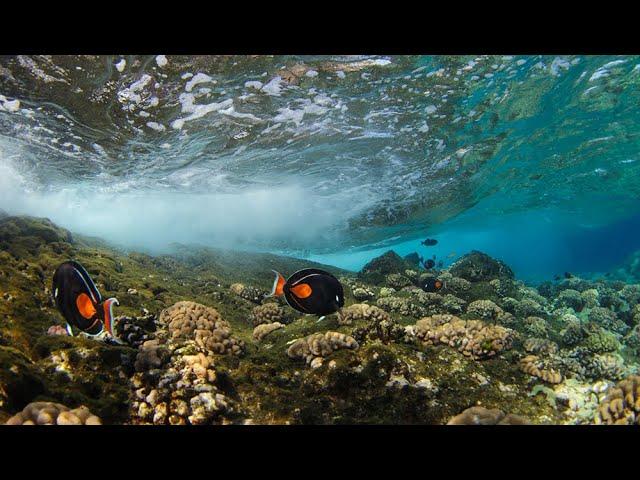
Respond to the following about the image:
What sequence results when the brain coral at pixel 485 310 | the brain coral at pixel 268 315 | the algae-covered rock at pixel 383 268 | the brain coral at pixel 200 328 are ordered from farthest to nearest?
the algae-covered rock at pixel 383 268 → the brain coral at pixel 485 310 → the brain coral at pixel 268 315 → the brain coral at pixel 200 328

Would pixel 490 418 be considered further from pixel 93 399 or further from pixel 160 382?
pixel 93 399

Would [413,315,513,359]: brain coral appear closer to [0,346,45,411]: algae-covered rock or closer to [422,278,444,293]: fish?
[422,278,444,293]: fish

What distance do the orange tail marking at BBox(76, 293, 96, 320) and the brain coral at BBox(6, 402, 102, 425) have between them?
1.64 metres

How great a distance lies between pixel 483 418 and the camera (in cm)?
425

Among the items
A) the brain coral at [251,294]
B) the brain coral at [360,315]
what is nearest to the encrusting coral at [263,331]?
the brain coral at [360,315]

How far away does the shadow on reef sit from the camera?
4.28 m

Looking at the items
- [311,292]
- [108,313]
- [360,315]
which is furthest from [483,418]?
[108,313]

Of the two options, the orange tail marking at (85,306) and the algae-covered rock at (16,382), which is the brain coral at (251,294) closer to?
the algae-covered rock at (16,382)

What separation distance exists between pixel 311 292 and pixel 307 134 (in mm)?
13003

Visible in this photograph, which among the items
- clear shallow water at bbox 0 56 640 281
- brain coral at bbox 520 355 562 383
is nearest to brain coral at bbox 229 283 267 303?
clear shallow water at bbox 0 56 640 281

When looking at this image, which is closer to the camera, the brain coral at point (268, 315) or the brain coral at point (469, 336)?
the brain coral at point (469, 336)

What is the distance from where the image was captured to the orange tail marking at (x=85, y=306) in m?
2.61

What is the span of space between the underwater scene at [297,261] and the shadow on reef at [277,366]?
39 millimetres
